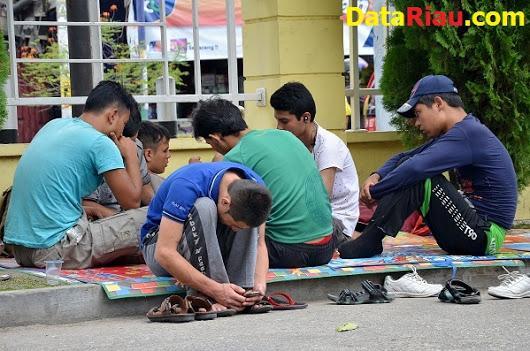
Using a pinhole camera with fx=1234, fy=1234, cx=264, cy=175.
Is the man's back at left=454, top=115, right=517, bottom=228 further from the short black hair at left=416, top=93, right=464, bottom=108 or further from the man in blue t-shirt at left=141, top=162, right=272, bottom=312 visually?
the man in blue t-shirt at left=141, top=162, right=272, bottom=312

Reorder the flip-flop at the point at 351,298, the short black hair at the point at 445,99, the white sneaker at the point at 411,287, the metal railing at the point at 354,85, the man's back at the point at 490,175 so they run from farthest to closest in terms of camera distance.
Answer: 1. the metal railing at the point at 354,85
2. the short black hair at the point at 445,99
3. the man's back at the point at 490,175
4. the white sneaker at the point at 411,287
5. the flip-flop at the point at 351,298

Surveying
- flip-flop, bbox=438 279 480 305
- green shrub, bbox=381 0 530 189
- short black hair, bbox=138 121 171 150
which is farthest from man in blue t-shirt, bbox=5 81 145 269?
green shrub, bbox=381 0 530 189

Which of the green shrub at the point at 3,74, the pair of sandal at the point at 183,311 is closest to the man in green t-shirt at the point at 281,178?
the pair of sandal at the point at 183,311

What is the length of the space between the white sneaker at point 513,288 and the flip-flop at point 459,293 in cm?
24

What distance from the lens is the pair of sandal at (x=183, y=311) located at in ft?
20.8

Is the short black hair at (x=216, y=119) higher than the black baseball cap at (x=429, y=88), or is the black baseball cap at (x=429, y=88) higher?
the black baseball cap at (x=429, y=88)

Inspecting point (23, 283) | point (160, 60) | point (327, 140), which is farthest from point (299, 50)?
point (23, 283)

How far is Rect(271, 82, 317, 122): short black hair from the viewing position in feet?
26.9

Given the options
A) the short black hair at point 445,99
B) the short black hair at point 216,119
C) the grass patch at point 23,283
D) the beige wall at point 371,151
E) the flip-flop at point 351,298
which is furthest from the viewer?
the beige wall at point 371,151

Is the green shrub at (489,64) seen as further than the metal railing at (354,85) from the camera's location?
No

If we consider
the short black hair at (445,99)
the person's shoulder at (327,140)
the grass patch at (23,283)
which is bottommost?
the grass patch at (23,283)

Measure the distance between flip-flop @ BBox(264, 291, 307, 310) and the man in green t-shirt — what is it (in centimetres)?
46

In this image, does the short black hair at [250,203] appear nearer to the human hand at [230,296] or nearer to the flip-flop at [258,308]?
the human hand at [230,296]

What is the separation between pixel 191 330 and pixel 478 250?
97.4 inches
